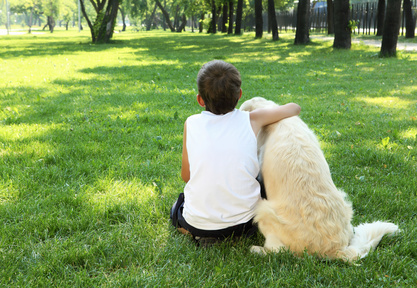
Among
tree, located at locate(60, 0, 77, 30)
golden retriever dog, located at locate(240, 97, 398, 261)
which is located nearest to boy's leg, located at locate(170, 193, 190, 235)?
golden retriever dog, located at locate(240, 97, 398, 261)

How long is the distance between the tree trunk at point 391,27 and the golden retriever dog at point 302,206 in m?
14.4

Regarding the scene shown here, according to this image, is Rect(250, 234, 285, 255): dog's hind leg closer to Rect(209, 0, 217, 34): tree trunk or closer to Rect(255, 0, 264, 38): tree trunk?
Rect(255, 0, 264, 38): tree trunk

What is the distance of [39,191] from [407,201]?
3.76m

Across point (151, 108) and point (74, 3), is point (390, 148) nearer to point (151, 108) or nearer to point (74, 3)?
point (151, 108)

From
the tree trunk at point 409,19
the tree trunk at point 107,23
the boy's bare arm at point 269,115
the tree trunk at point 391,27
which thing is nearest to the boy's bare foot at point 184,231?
the boy's bare arm at point 269,115

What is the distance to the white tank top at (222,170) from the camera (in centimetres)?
270

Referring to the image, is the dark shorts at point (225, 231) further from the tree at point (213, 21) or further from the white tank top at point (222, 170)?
the tree at point (213, 21)

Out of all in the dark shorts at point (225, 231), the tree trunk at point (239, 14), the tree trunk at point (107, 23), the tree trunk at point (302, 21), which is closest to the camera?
the dark shorts at point (225, 231)

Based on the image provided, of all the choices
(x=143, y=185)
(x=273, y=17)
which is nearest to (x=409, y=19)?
(x=273, y=17)

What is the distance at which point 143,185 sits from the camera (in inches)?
158

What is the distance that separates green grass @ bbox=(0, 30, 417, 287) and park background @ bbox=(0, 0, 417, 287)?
0.01 meters

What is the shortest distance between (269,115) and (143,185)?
1804 millimetres

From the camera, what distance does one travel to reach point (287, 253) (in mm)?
2652

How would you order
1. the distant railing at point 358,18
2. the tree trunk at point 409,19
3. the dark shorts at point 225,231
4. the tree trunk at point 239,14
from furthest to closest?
the tree trunk at point 239,14
the distant railing at point 358,18
the tree trunk at point 409,19
the dark shorts at point 225,231
